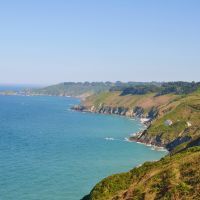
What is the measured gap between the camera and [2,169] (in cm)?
11994

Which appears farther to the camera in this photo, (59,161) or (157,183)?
(59,161)

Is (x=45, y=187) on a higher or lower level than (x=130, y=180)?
lower

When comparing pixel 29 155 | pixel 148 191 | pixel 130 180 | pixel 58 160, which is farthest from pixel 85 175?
pixel 148 191

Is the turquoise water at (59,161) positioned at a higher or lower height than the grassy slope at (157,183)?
lower

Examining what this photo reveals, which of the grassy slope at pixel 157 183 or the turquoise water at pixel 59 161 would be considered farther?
the turquoise water at pixel 59 161

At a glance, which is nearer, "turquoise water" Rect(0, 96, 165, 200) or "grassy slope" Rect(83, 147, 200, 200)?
"grassy slope" Rect(83, 147, 200, 200)

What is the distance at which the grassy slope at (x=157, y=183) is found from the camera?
189 feet

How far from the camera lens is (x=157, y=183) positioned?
62.0m

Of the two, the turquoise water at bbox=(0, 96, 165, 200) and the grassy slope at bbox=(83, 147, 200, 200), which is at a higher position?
the grassy slope at bbox=(83, 147, 200, 200)

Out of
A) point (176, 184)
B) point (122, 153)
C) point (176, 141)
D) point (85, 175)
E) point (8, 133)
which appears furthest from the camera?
point (8, 133)

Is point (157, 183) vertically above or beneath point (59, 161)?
above

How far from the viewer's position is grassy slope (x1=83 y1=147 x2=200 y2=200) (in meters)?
57.5

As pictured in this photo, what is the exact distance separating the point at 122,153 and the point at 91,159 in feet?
Result: 59.3

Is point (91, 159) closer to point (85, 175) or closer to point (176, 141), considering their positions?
point (85, 175)
